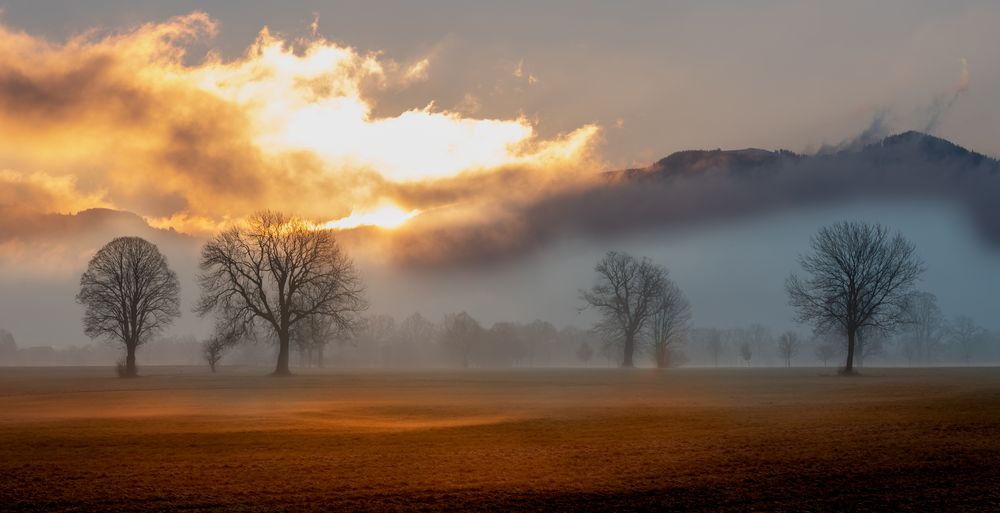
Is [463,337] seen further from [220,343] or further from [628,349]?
[220,343]

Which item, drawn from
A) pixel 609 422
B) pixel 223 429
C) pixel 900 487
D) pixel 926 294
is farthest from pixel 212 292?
pixel 926 294

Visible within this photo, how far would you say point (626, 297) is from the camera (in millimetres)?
102250

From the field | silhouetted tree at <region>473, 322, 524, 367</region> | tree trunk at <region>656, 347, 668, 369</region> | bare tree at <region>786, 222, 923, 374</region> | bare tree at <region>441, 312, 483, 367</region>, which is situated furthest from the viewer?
silhouetted tree at <region>473, 322, 524, 367</region>

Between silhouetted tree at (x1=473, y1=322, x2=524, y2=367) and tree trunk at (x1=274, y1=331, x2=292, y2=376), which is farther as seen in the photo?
silhouetted tree at (x1=473, y1=322, x2=524, y2=367)

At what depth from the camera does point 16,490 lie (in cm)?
1773

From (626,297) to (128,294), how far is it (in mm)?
62170

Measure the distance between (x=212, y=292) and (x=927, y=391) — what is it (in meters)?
64.5

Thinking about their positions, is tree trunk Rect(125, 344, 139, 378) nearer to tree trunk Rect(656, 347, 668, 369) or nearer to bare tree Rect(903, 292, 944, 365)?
tree trunk Rect(656, 347, 668, 369)

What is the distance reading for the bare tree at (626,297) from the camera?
102 meters

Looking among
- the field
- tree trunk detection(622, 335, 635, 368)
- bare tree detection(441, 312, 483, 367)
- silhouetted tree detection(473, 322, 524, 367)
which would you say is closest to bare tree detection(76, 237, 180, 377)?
the field

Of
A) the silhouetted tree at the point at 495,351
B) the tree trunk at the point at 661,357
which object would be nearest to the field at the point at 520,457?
the tree trunk at the point at 661,357

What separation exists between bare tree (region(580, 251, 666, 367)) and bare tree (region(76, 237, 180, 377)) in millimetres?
53836

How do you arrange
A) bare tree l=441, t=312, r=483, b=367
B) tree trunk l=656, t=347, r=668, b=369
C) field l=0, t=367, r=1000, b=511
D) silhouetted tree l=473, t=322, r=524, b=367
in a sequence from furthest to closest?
1. silhouetted tree l=473, t=322, r=524, b=367
2. bare tree l=441, t=312, r=483, b=367
3. tree trunk l=656, t=347, r=668, b=369
4. field l=0, t=367, r=1000, b=511

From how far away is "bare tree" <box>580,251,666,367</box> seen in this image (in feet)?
335
